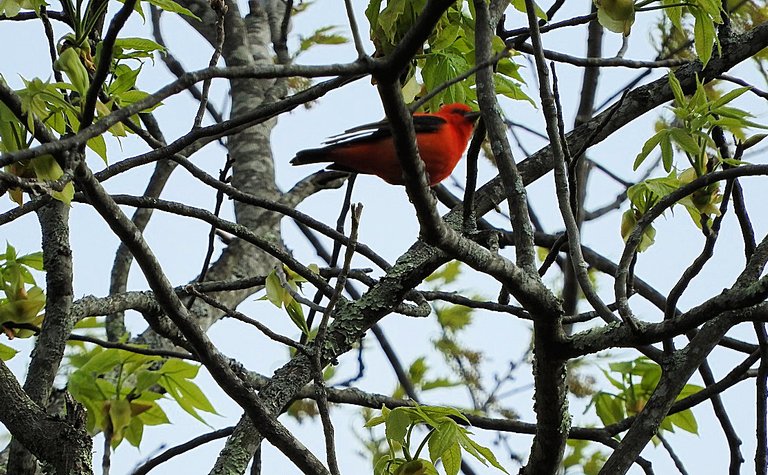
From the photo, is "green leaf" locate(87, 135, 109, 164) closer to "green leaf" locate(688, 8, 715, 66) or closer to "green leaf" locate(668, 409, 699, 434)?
"green leaf" locate(688, 8, 715, 66)

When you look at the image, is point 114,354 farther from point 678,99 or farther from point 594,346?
point 678,99

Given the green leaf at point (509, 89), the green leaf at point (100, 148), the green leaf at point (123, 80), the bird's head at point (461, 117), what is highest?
the bird's head at point (461, 117)

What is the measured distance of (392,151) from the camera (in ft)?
12.7

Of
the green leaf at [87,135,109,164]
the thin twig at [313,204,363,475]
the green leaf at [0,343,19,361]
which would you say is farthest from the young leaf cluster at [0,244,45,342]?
the thin twig at [313,204,363,475]

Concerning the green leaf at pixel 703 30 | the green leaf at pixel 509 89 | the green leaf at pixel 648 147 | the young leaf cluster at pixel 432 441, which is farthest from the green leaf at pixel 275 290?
the green leaf at pixel 703 30

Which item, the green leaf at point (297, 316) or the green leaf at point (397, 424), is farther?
the green leaf at point (297, 316)

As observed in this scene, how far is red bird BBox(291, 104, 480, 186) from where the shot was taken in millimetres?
3912

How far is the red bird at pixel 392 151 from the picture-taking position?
3.91 metres

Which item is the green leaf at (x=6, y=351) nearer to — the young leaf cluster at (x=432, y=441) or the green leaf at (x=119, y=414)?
the green leaf at (x=119, y=414)

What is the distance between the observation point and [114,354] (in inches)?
121

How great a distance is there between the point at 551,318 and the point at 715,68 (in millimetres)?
1287

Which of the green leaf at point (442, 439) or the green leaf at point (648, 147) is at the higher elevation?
the green leaf at point (648, 147)

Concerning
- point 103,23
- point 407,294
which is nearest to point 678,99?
point 407,294

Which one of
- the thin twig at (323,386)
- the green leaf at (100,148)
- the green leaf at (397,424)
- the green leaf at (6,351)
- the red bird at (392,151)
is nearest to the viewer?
the thin twig at (323,386)
